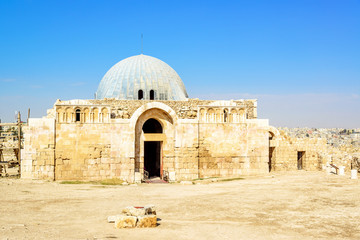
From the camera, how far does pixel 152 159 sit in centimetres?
2350

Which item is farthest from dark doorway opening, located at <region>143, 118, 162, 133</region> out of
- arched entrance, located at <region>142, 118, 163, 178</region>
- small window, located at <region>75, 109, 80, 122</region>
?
small window, located at <region>75, 109, 80, 122</region>

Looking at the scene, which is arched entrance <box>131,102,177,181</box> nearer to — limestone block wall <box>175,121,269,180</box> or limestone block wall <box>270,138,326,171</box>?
limestone block wall <box>175,121,269,180</box>

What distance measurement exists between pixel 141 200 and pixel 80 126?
7.55 m

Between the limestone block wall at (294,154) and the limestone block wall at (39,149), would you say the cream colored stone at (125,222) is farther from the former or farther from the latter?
the limestone block wall at (294,154)

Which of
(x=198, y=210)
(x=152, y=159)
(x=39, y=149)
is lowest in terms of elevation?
(x=198, y=210)

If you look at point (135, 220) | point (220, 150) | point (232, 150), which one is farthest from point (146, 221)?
point (232, 150)

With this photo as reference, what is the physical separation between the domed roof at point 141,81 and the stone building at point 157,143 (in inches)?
134

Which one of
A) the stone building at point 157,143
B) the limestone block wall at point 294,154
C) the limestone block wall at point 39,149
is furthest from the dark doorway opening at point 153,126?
the limestone block wall at point 294,154

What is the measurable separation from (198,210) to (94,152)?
377 inches

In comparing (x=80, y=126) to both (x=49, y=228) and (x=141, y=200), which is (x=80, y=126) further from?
(x=49, y=228)

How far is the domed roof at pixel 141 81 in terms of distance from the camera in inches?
963

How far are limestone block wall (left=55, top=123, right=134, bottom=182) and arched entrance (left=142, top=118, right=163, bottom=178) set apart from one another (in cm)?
331

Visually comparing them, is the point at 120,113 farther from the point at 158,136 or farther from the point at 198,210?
the point at 198,210

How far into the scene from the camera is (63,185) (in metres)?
16.8
